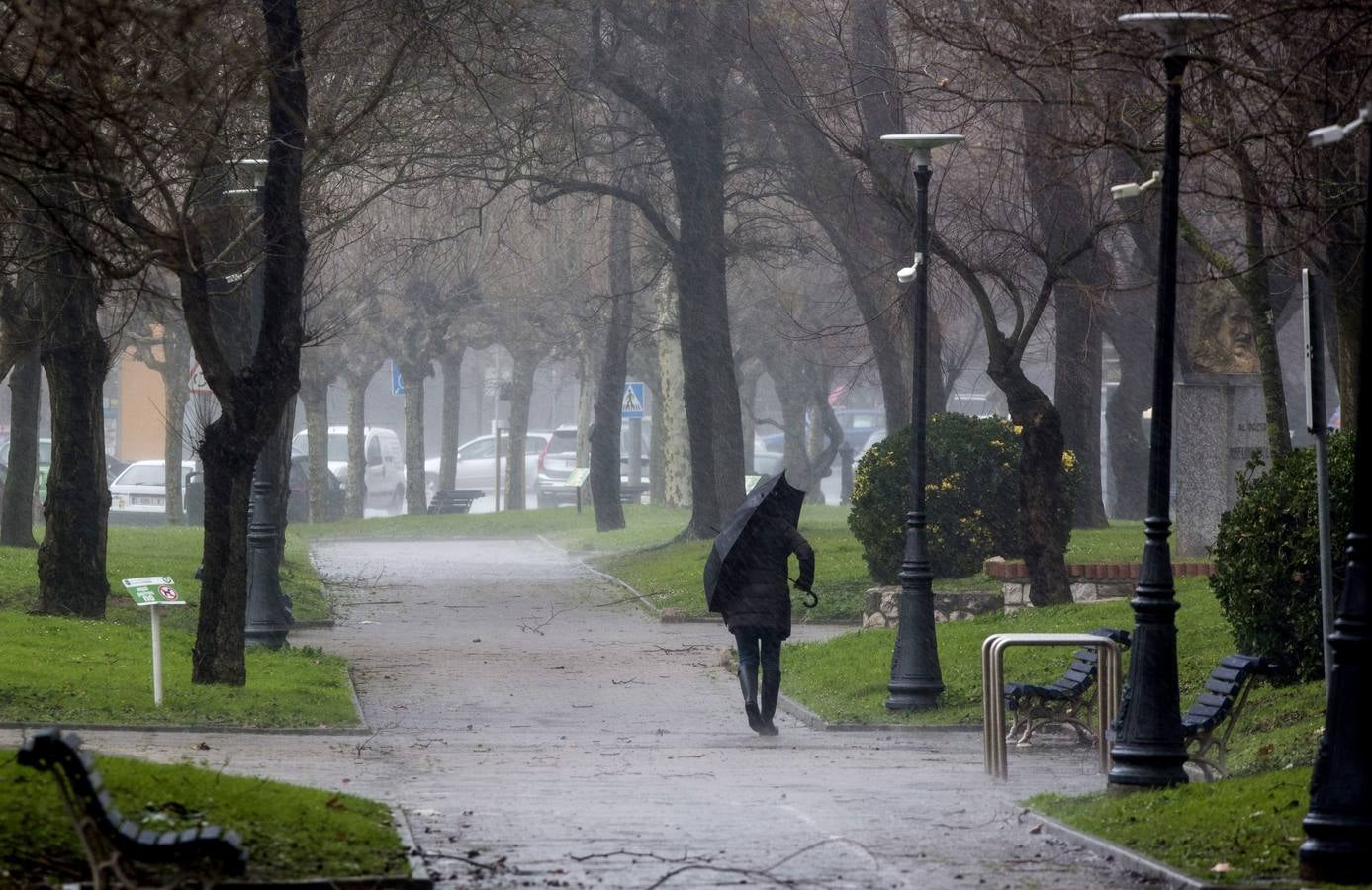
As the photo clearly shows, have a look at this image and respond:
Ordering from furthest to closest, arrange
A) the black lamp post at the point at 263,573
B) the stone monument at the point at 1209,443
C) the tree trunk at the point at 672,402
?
the tree trunk at the point at 672,402
the stone monument at the point at 1209,443
the black lamp post at the point at 263,573

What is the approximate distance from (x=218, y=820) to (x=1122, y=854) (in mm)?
3855

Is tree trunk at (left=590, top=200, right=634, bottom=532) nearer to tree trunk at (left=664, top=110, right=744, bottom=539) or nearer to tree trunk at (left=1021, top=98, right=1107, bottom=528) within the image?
tree trunk at (left=664, top=110, right=744, bottom=539)

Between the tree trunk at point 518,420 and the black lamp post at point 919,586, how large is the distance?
114 feet

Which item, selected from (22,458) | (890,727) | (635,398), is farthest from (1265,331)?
(635,398)

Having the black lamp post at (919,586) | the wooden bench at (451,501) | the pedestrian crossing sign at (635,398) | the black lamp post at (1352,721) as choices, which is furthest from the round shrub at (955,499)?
the wooden bench at (451,501)

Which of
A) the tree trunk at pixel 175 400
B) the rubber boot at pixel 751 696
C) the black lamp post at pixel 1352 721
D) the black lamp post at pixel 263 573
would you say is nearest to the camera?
the black lamp post at pixel 1352 721

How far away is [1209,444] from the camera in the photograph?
917 inches

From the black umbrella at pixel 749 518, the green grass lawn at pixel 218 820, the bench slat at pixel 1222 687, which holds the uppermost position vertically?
the black umbrella at pixel 749 518

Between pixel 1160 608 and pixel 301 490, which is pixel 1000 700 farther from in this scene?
pixel 301 490

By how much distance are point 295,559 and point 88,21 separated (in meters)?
23.2

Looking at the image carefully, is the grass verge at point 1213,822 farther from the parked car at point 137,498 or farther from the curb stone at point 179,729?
the parked car at point 137,498

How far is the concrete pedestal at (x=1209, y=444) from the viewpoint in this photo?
23.1m

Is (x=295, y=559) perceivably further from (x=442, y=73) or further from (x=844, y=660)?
(x=844, y=660)

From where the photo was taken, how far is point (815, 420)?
54.9 meters
